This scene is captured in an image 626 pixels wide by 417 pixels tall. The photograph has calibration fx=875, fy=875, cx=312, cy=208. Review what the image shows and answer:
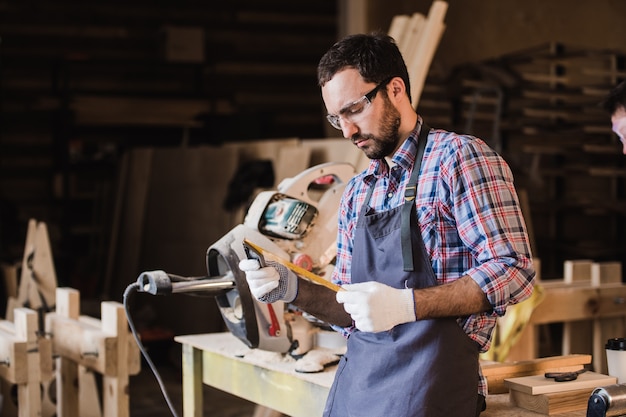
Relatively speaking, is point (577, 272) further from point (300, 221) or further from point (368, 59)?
point (368, 59)

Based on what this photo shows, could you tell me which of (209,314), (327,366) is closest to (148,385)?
(209,314)

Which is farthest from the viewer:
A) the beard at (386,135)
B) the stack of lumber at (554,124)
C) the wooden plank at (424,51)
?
the stack of lumber at (554,124)

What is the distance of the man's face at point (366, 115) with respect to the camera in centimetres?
216

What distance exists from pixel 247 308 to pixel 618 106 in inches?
51.2

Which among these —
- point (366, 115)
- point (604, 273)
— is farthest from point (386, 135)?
point (604, 273)

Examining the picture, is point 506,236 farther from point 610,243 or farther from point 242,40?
point 242,40

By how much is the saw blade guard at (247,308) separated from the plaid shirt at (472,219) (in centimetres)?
82

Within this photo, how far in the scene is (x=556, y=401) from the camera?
226 centimetres

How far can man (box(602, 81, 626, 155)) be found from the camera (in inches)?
100

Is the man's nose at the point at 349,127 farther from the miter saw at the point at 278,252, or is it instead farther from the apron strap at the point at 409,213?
the miter saw at the point at 278,252

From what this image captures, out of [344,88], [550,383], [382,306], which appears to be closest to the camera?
[382,306]

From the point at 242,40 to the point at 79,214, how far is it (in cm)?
258

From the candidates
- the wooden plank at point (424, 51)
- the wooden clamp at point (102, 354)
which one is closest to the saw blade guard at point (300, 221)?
the wooden clamp at point (102, 354)

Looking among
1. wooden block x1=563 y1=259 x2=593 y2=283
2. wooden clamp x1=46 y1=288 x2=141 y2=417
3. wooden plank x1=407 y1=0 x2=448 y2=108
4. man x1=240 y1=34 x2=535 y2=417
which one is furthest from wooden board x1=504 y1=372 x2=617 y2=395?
wooden plank x1=407 y1=0 x2=448 y2=108
